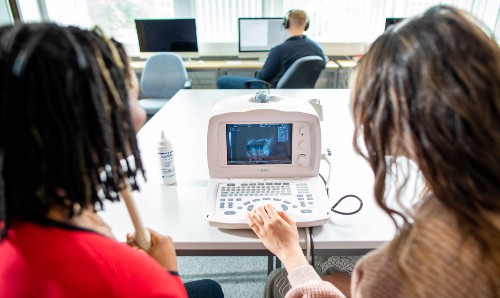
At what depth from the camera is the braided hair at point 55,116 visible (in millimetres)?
403

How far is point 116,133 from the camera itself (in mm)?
506

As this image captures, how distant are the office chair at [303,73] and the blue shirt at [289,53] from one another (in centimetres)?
31

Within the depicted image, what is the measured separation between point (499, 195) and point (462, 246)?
3.8 inches

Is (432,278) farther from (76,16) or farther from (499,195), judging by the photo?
(76,16)

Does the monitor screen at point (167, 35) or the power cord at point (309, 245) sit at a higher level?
the monitor screen at point (167, 35)

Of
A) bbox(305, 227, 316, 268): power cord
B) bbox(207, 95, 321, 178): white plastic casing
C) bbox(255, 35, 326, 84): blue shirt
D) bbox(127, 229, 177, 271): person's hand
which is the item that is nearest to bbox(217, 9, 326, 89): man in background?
bbox(255, 35, 326, 84): blue shirt

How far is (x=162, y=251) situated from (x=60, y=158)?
1.07 ft

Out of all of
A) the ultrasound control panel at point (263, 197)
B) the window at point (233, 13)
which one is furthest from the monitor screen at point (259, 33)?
the ultrasound control panel at point (263, 197)

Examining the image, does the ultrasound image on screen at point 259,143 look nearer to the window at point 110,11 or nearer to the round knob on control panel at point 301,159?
the round knob on control panel at point 301,159

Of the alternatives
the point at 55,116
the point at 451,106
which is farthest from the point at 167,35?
the point at 451,106

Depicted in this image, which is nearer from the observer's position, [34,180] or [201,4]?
[34,180]

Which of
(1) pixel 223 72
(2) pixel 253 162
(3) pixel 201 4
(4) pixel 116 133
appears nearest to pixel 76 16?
(3) pixel 201 4

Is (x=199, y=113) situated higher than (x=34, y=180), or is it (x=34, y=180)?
(x=34, y=180)

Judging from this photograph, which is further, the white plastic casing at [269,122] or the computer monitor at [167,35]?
the computer monitor at [167,35]
